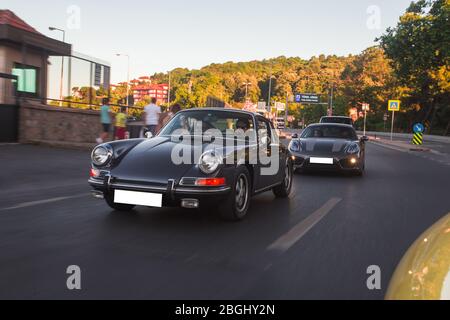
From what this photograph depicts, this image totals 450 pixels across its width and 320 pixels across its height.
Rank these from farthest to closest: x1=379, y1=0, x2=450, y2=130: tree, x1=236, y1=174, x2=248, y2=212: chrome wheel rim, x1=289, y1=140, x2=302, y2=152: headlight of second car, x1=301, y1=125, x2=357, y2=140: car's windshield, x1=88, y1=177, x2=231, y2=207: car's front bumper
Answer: x1=379, y1=0, x2=450, y2=130: tree < x1=301, y1=125, x2=357, y2=140: car's windshield < x1=289, y1=140, x2=302, y2=152: headlight of second car < x1=236, y1=174, x2=248, y2=212: chrome wheel rim < x1=88, y1=177, x2=231, y2=207: car's front bumper

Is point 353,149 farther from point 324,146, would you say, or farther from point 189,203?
point 189,203

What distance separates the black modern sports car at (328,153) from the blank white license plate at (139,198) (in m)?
6.62

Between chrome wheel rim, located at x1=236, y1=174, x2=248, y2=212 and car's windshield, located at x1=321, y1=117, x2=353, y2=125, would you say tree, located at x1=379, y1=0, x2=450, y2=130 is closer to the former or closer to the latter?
car's windshield, located at x1=321, y1=117, x2=353, y2=125

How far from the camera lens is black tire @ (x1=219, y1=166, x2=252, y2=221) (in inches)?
216

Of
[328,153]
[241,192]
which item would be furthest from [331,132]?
[241,192]

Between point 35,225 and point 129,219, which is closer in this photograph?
point 35,225

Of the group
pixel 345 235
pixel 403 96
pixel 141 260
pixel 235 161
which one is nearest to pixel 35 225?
pixel 141 260

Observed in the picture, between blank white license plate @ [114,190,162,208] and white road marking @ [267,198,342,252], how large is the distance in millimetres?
Result: 1334

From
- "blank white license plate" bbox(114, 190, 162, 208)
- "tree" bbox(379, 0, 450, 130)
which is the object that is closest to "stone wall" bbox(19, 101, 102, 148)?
"blank white license plate" bbox(114, 190, 162, 208)

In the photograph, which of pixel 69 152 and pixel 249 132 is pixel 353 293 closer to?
pixel 249 132

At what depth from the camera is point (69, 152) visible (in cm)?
1495

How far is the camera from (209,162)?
5.25m

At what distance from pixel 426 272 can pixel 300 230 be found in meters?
3.49
